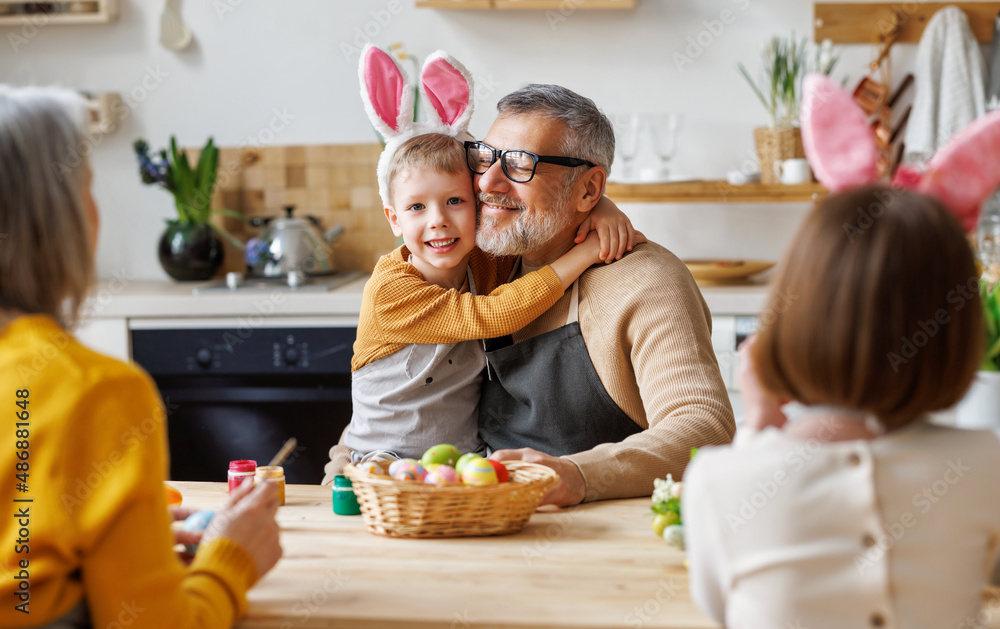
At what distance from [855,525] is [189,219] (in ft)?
9.56

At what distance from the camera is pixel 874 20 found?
319 centimetres

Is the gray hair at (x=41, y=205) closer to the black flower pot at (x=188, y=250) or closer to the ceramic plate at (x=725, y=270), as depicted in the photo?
the ceramic plate at (x=725, y=270)

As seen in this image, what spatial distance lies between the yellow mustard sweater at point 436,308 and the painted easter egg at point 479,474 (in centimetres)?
49

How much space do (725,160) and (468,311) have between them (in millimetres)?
1915

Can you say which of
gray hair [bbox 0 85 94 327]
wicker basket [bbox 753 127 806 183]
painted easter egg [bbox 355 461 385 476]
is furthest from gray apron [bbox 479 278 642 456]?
wicker basket [bbox 753 127 806 183]

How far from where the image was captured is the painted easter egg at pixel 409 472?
126cm

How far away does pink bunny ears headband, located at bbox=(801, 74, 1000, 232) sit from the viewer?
90 centimetres

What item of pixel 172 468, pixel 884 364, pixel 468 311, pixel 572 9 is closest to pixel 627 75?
pixel 572 9

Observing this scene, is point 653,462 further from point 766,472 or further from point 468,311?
point 766,472

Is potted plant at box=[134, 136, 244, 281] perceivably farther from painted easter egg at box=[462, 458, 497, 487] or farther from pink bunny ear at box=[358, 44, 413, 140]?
painted easter egg at box=[462, 458, 497, 487]

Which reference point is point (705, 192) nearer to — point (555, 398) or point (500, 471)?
point (555, 398)

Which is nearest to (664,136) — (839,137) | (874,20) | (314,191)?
(874,20)

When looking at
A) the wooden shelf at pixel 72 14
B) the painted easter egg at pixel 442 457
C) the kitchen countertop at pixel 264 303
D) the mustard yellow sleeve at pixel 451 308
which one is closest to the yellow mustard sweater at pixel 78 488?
the painted easter egg at pixel 442 457

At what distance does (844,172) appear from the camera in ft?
3.01
